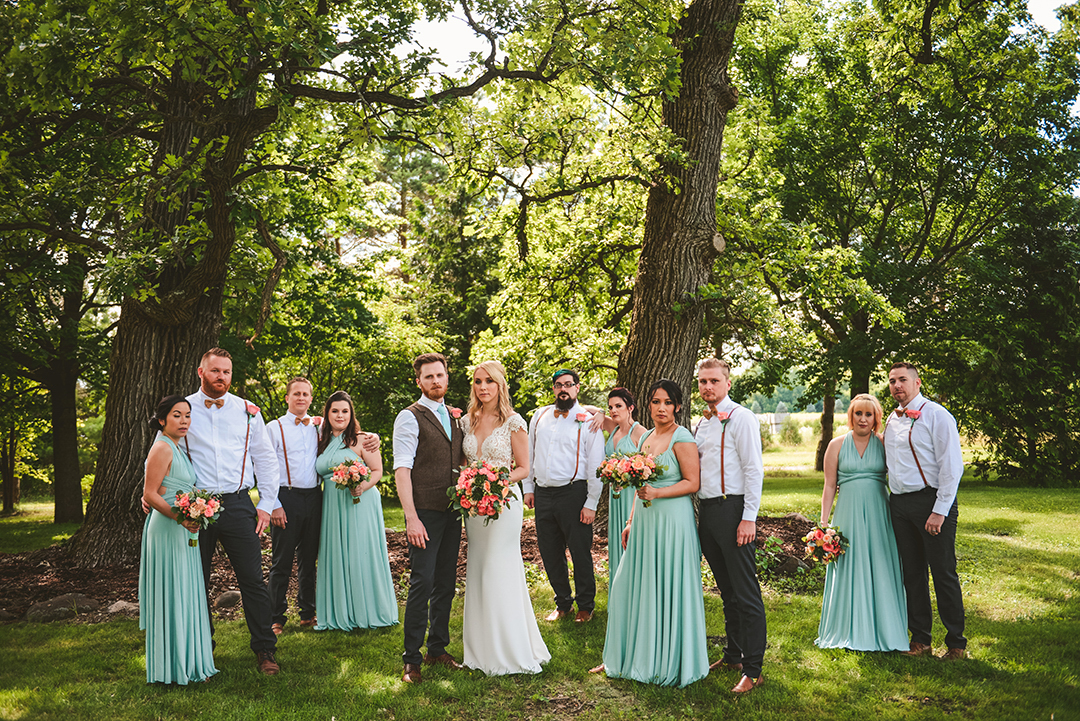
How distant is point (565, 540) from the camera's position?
25.5 feet

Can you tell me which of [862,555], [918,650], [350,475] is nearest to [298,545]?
[350,475]

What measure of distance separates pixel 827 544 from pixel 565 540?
2604 mm

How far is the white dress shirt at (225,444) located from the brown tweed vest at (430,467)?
147 cm

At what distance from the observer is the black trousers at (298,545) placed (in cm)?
723

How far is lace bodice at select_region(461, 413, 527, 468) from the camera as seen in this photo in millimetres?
5898

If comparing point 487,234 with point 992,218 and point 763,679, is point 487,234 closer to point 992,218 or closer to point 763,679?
point 763,679

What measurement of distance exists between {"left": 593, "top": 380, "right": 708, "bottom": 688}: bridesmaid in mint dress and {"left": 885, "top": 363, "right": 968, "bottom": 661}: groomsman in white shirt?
81.2 inches

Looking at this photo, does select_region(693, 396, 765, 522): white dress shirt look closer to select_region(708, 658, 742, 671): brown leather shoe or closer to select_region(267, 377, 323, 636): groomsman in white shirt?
select_region(708, 658, 742, 671): brown leather shoe

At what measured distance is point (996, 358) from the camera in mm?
21719

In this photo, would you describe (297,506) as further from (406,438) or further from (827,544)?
(827,544)

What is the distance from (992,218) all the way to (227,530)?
25.5 metres

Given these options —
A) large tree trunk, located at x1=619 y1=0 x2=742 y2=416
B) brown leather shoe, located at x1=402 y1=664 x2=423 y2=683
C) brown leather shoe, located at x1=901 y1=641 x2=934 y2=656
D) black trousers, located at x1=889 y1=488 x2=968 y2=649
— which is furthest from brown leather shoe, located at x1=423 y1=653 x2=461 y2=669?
large tree trunk, located at x1=619 y1=0 x2=742 y2=416

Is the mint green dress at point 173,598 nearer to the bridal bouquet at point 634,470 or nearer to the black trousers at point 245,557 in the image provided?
the black trousers at point 245,557

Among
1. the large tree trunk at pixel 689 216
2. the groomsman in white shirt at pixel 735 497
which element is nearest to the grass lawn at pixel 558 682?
the groomsman in white shirt at pixel 735 497
